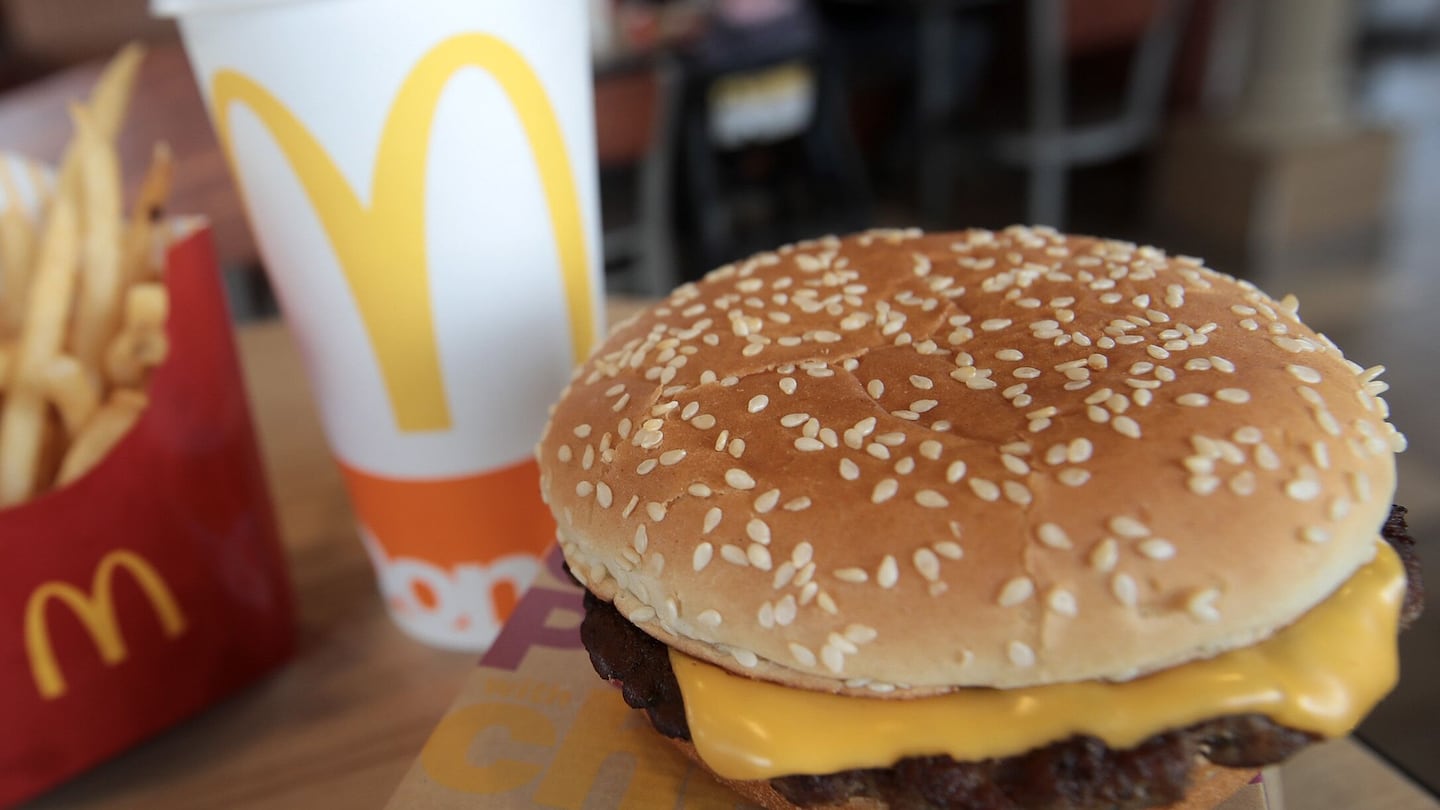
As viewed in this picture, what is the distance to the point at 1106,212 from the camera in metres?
6.32

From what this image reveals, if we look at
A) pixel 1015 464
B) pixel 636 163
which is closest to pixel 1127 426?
pixel 1015 464

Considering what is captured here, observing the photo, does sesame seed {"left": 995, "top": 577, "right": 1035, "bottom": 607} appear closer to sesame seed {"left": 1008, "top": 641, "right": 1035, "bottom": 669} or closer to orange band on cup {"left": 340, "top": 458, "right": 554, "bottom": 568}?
sesame seed {"left": 1008, "top": 641, "right": 1035, "bottom": 669}

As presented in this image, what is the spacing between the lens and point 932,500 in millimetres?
852

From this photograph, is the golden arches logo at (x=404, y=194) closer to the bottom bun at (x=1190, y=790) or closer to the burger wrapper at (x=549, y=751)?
the burger wrapper at (x=549, y=751)

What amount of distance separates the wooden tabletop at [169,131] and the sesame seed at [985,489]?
230 centimetres

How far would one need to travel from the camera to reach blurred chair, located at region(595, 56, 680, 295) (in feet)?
10.4

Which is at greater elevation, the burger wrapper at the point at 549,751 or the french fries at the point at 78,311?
the french fries at the point at 78,311

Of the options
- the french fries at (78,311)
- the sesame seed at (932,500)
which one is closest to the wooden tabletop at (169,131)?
the french fries at (78,311)

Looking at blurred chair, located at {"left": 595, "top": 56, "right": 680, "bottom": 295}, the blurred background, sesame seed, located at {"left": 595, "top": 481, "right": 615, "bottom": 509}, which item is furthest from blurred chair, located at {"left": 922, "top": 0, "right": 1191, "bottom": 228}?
sesame seed, located at {"left": 595, "top": 481, "right": 615, "bottom": 509}

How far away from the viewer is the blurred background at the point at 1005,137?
14.1 feet

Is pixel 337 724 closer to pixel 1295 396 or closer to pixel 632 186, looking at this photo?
pixel 1295 396

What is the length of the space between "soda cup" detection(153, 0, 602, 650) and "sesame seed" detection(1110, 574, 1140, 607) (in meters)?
0.79

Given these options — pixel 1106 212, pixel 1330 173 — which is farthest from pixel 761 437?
pixel 1106 212

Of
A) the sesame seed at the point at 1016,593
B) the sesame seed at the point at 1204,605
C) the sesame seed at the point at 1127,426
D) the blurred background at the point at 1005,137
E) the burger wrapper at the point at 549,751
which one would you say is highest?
the sesame seed at the point at 1127,426
